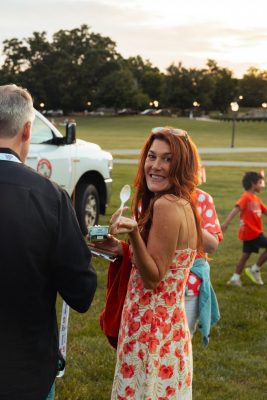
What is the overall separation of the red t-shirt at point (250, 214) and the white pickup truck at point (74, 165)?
2.62 m

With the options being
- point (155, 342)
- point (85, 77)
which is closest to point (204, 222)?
point (155, 342)

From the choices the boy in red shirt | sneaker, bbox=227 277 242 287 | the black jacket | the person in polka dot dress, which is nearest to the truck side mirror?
the boy in red shirt

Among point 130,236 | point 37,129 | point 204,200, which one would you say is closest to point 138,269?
point 130,236

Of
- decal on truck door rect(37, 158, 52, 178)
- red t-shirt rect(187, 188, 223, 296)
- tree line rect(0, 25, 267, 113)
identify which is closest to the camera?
red t-shirt rect(187, 188, 223, 296)

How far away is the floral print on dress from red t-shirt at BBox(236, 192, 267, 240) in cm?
447

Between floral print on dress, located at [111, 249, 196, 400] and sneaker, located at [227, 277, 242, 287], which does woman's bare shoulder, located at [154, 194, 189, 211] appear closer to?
floral print on dress, located at [111, 249, 196, 400]

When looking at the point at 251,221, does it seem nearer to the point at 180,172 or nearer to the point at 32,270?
the point at 180,172

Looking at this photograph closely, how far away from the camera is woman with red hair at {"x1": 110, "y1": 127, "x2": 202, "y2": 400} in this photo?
271 cm

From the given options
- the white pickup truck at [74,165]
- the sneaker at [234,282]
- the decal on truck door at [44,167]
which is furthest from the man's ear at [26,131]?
the decal on truck door at [44,167]

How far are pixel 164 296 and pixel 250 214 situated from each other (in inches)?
181

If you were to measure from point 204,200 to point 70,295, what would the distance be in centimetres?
157

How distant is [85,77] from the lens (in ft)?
361

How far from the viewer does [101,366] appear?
4738 millimetres

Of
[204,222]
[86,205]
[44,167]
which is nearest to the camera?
[204,222]
